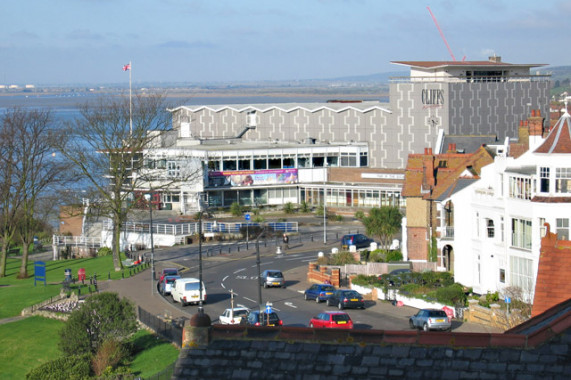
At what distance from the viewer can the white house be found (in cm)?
3734

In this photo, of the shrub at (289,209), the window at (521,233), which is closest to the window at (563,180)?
the window at (521,233)

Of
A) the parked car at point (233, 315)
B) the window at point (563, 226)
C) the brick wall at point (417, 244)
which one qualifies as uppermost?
the window at point (563, 226)

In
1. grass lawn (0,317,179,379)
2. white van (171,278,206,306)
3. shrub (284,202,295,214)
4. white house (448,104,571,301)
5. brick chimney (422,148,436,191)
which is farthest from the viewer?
shrub (284,202,295,214)

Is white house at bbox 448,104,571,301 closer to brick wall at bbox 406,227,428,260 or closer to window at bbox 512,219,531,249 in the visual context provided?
window at bbox 512,219,531,249

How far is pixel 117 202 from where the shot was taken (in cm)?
5869

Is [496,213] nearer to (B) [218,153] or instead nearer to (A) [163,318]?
(A) [163,318]

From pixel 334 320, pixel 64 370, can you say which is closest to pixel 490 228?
pixel 334 320

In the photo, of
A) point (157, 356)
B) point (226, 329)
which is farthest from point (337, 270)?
point (226, 329)

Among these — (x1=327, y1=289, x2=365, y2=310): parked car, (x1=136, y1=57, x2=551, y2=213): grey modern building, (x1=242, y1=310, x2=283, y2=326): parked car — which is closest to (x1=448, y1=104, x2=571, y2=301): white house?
(x1=327, y1=289, x2=365, y2=310): parked car

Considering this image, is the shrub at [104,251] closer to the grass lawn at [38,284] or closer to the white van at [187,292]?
the grass lawn at [38,284]

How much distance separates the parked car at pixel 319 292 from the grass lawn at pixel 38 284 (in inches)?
476

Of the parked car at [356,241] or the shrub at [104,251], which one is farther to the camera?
the shrub at [104,251]

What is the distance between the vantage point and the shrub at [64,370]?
104 feet

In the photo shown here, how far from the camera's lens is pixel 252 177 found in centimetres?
9150
